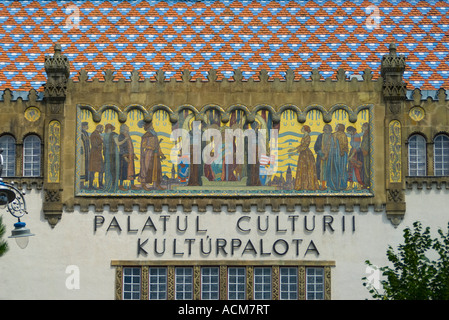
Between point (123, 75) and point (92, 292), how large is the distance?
835cm

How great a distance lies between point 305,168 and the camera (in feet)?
133

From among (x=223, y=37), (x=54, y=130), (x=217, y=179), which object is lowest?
(x=217, y=179)

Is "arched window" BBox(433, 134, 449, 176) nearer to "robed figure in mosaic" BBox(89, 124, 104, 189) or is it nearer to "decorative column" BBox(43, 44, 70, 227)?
"robed figure in mosaic" BBox(89, 124, 104, 189)

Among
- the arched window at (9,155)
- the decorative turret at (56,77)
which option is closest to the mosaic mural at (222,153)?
the decorative turret at (56,77)

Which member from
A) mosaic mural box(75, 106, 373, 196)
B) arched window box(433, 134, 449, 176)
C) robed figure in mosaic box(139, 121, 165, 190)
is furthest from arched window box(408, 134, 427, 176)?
robed figure in mosaic box(139, 121, 165, 190)

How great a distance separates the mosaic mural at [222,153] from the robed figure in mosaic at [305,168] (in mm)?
35

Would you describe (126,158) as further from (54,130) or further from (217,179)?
(217,179)

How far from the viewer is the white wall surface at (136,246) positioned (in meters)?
39.7

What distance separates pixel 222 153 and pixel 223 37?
19.5 feet

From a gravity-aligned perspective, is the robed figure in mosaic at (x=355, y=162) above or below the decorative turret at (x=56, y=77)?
below

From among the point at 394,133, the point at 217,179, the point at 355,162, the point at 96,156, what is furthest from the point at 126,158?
the point at 394,133

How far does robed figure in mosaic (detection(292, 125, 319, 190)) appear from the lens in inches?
1588

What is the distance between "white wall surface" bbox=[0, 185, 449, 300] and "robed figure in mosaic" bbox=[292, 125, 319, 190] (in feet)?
3.38

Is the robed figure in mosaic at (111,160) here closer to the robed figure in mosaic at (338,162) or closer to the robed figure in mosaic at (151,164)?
the robed figure in mosaic at (151,164)
